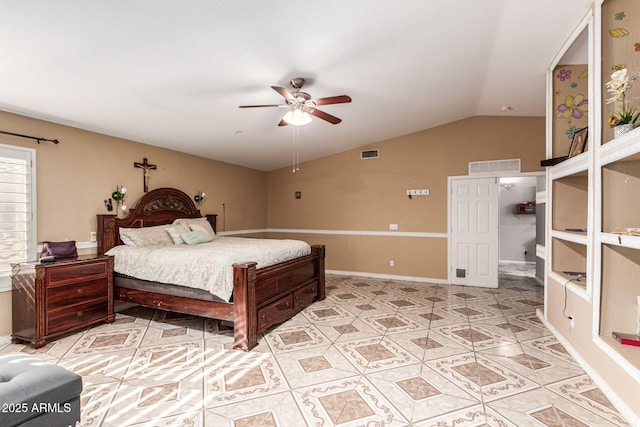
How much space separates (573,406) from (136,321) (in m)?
4.43

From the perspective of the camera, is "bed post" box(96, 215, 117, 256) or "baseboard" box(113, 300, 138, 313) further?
"baseboard" box(113, 300, 138, 313)

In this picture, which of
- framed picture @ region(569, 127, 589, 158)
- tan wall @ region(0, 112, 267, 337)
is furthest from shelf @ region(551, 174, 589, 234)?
tan wall @ region(0, 112, 267, 337)

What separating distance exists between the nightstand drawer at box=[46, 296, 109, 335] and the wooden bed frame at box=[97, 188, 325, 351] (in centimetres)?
27

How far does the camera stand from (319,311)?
13.7ft

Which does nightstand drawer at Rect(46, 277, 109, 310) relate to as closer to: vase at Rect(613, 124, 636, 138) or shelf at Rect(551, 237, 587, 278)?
vase at Rect(613, 124, 636, 138)

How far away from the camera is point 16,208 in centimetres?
330

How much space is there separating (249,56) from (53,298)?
3.15 m

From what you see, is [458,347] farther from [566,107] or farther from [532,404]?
[566,107]

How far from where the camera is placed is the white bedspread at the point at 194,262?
3178 mm

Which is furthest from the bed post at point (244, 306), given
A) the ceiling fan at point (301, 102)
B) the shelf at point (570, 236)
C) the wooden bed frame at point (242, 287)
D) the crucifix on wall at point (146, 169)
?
the shelf at point (570, 236)

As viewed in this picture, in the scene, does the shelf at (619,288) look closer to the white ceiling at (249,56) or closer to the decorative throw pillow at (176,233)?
the white ceiling at (249,56)

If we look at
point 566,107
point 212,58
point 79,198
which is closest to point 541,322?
point 566,107

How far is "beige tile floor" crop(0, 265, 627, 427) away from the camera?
2014 mm

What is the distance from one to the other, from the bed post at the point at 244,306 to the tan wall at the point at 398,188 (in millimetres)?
3717
